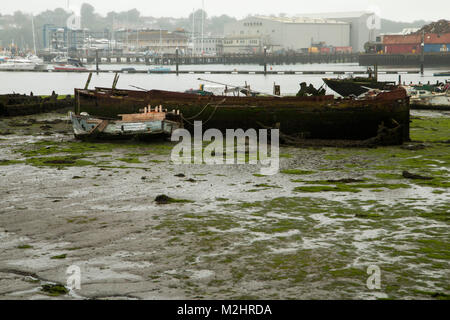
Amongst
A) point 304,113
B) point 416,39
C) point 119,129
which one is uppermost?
point 416,39

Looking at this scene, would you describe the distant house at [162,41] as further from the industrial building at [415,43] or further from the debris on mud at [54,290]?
the debris on mud at [54,290]

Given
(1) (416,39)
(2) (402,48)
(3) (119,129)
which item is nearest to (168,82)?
(2) (402,48)

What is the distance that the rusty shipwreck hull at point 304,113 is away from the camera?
21.3 metres

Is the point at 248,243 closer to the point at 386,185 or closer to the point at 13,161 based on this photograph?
the point at 386,185

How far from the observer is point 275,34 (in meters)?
172

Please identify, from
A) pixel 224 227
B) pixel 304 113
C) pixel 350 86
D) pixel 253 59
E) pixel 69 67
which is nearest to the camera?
pixel 224 227

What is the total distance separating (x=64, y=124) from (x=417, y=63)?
9597cm

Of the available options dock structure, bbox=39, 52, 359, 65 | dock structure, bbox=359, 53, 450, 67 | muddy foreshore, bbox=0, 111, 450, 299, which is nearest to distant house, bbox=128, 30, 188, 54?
dock structure, bbox=39, 52, 359, 65

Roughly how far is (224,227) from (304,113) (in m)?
11.5

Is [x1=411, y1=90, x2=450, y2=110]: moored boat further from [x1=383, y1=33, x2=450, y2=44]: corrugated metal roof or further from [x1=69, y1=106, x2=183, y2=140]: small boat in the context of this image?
[x1=383, y1=33, x2=450, y2=44]: corrugated metal roof

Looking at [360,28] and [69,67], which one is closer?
[69,67]

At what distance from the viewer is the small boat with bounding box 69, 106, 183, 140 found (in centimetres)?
2155

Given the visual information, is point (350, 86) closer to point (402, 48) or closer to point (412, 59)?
point (412, 59)
